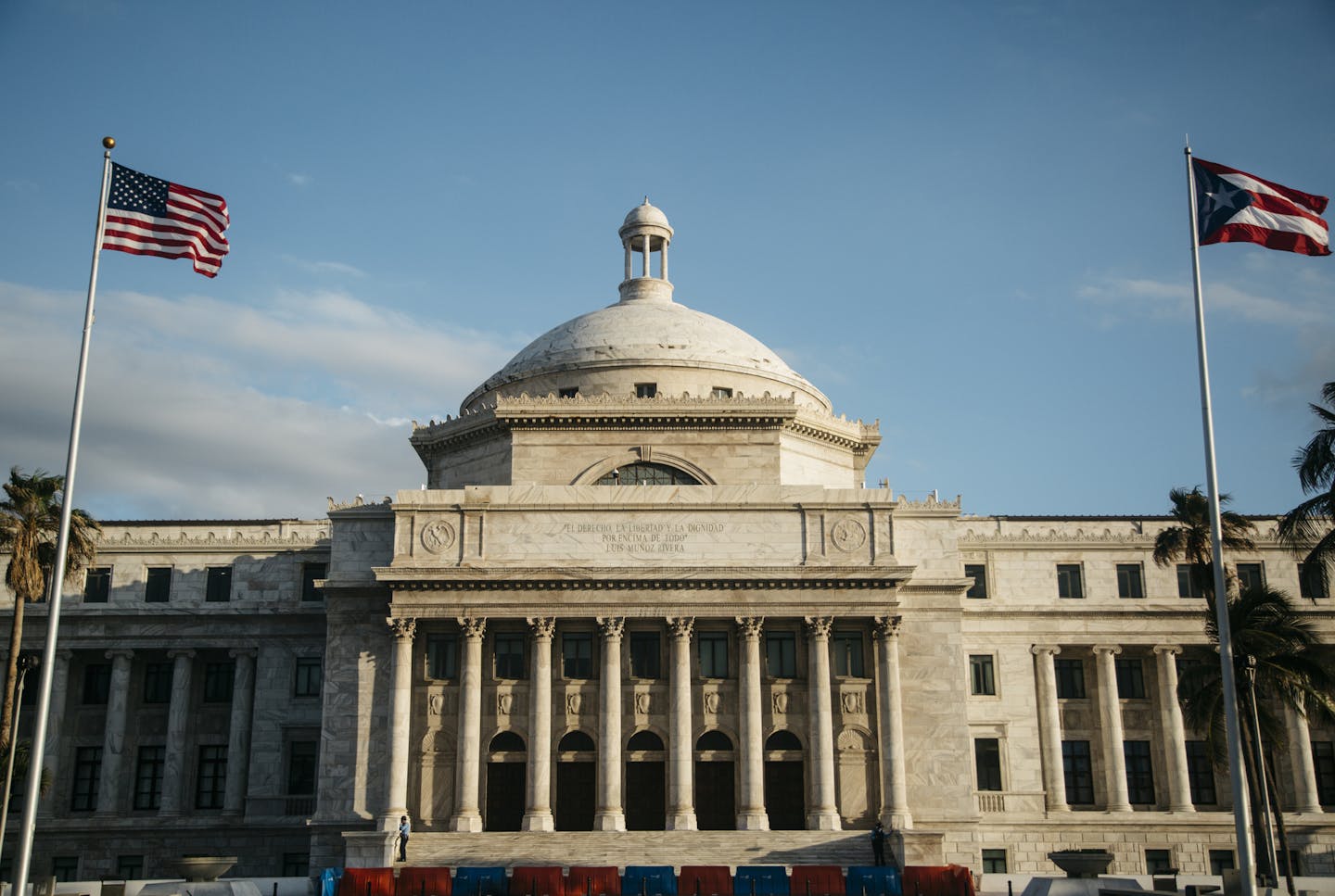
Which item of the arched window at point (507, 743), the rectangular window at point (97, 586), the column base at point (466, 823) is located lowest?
the column base at point (466, 823)

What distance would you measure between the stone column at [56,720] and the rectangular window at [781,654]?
3031 cm

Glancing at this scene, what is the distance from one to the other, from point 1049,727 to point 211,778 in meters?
36.3

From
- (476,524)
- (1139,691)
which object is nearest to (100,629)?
(476,524)

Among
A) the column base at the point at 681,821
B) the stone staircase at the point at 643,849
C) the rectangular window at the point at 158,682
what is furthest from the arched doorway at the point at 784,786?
the rectangular window at the point at 158,682

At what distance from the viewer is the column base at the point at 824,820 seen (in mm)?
47281

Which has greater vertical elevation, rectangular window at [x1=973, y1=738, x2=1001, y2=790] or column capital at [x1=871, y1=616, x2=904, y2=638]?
column capital at [x1=871, y1=616, x2=904, y2=638]

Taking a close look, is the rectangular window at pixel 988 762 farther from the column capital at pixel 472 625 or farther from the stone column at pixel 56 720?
the stone column at pixel 56 720

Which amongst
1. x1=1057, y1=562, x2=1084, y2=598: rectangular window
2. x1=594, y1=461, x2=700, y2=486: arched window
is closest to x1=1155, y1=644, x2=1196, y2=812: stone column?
x1=1057, y1=562, x2=1084, y2=598: rectangular window

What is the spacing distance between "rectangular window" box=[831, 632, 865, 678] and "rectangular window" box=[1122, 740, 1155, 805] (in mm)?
14137

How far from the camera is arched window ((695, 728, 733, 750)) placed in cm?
4962

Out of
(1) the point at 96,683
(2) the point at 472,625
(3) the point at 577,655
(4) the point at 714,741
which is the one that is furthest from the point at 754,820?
(1) the point at 96,683

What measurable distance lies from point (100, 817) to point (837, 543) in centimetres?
3299

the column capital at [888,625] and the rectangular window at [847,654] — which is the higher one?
the column capital at [888,625]

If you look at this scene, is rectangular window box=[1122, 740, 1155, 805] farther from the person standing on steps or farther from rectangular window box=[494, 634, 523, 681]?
the person standing on steps
